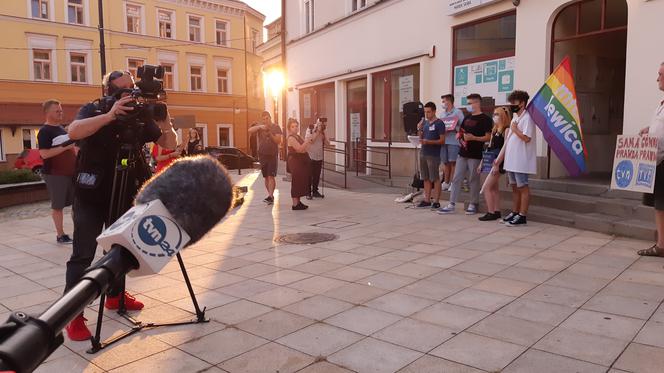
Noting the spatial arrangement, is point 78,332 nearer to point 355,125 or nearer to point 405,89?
point 405,89

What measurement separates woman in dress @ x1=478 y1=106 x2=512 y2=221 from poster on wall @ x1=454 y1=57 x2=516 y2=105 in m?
2.50

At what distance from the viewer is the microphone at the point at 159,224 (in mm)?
1205

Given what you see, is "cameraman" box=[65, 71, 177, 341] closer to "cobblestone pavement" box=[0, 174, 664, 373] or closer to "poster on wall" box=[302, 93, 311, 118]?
"cobblestone pavement" box=[0, 174, 664, 373]

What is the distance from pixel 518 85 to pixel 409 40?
409cm

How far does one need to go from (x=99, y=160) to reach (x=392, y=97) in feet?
37.5

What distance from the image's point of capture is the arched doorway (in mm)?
9062

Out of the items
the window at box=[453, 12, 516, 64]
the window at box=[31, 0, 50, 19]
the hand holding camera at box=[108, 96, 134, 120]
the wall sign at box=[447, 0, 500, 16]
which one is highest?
the window at box=[31, 0, 50, 19]

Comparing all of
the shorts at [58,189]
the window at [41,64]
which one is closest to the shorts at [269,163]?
the shorts at [58,189]

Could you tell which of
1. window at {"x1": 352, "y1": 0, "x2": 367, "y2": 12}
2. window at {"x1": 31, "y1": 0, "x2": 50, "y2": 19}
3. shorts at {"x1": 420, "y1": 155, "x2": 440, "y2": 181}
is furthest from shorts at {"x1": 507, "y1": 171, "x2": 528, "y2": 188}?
window at {"x1": 31, "y1": 0, "x2": 50, "y2": 19}

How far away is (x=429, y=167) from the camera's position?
900 cm

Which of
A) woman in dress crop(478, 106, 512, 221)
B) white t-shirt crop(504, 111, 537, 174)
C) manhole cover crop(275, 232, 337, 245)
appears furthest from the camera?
woman in dress crop(478, 106, 512, 221)

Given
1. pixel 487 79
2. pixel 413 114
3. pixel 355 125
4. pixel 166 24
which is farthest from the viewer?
pixel 166 24

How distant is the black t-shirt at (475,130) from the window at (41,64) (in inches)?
1160

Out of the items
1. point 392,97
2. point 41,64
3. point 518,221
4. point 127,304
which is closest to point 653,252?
point 518,221
